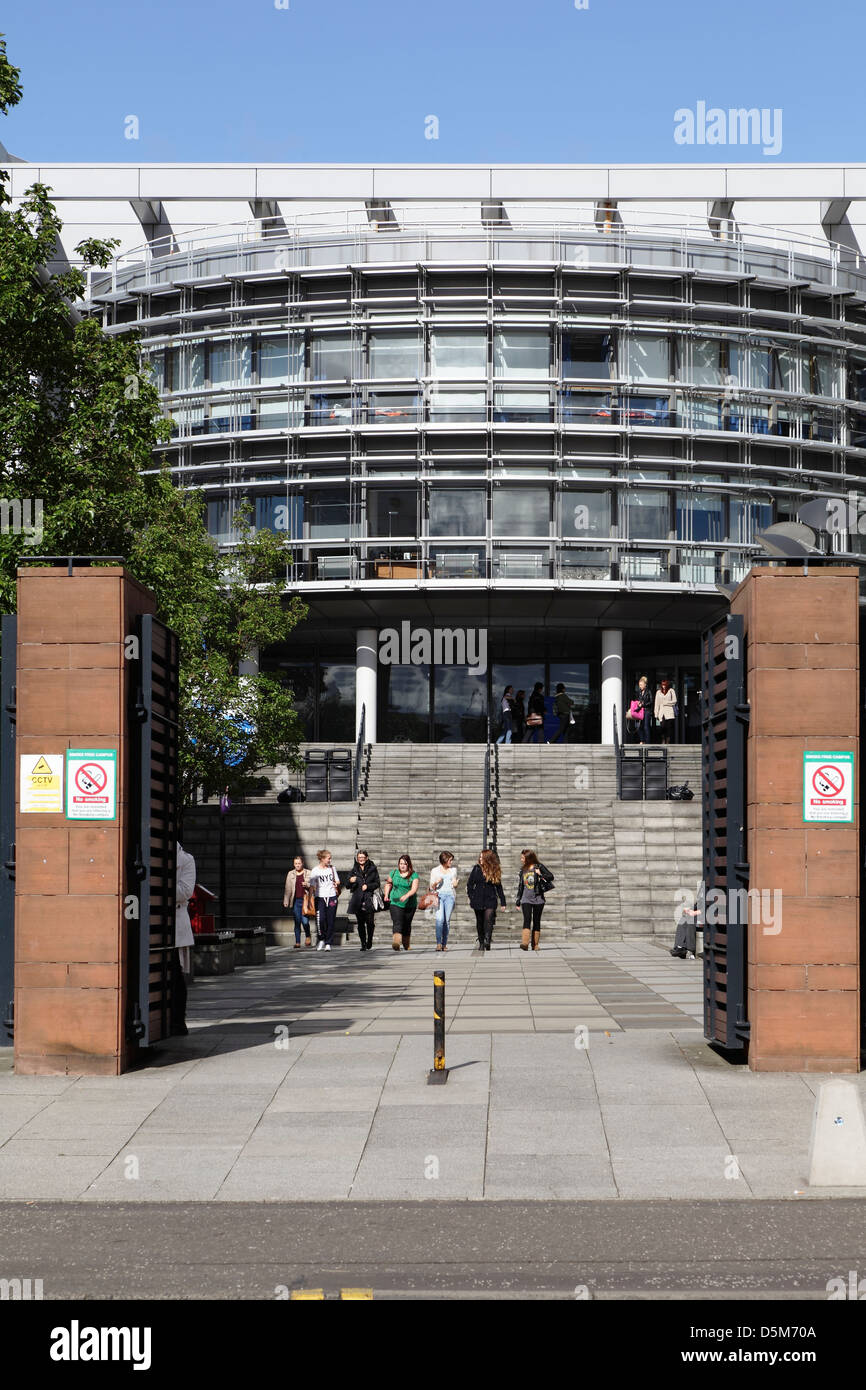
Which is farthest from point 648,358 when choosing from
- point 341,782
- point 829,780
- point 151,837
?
point 151,837

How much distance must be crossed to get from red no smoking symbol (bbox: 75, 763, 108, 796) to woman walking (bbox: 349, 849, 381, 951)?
13.2 metres

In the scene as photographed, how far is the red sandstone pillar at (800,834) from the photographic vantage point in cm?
1135

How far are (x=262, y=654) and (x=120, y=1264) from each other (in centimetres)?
4563

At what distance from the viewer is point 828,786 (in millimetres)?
11508

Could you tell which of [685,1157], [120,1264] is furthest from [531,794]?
[120,1264]

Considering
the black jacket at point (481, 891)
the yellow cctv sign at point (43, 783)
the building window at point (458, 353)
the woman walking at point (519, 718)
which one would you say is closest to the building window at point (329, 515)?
the building window at point (458, 353)

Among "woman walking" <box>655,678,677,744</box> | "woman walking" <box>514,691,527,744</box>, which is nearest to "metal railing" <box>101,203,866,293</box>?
"woman walking" <box>514,691,527,744</box>

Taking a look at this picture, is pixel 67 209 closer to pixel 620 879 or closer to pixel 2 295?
pixel 620 879

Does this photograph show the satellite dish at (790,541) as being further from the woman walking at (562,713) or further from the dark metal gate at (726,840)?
the woman walking at (562,713)

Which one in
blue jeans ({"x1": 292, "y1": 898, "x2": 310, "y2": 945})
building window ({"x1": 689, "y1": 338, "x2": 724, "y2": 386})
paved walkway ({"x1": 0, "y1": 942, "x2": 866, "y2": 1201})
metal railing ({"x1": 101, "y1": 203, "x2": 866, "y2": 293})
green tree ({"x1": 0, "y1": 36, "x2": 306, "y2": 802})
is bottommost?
blue jeans ({"x1": 292, "y1": 898, "x2": 310, "y2": 945})

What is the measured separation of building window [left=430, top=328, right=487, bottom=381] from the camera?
47656 mm

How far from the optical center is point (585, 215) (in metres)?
55.1

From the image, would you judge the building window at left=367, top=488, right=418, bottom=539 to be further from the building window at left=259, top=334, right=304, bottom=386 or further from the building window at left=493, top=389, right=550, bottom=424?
the building window at left=259, top=334, right=304, bottom=386

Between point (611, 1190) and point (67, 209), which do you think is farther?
point (67, 209)
